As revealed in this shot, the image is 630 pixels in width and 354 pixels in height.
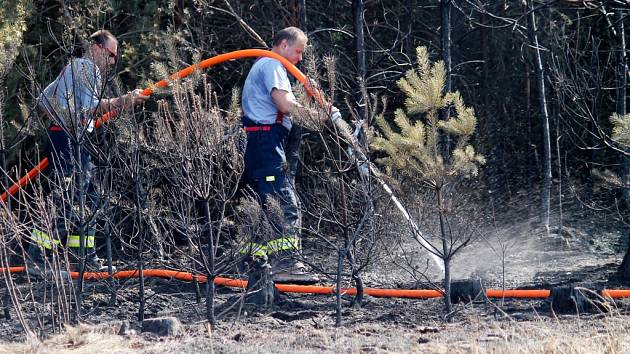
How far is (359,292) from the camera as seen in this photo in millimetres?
6867

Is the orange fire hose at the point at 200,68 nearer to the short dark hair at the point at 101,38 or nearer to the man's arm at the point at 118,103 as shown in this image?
the man's arm at the point at 118,103

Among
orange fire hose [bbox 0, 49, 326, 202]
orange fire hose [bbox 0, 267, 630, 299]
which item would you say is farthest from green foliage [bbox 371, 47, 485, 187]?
orange fire hose [bbox 0, 267, 630, 299]

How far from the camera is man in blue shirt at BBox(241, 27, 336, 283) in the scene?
7426 millimetres

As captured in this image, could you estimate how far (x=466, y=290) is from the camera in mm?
6684

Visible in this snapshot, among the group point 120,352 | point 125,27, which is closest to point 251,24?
point 125,27

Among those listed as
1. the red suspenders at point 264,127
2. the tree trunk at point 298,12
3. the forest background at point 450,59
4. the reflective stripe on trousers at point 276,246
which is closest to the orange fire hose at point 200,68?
the red suspenders at point 264,127

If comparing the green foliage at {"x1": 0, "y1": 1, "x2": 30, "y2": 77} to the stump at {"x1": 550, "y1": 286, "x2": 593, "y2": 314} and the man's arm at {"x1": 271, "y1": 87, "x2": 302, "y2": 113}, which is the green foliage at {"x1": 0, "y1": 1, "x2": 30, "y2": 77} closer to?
the man's arm at {"x1": 271, "y1": 87, "x2": 302, "y2": 113}

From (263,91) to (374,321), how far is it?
227cm

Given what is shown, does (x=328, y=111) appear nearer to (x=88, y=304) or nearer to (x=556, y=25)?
(x=88, y=304)

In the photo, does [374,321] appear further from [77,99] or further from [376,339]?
[77,99]

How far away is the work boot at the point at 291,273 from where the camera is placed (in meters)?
7.27

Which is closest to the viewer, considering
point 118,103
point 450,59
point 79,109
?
point 79,109

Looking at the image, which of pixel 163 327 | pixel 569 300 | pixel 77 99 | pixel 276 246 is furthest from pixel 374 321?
pixel 77 99

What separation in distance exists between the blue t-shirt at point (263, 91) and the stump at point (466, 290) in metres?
1.98
